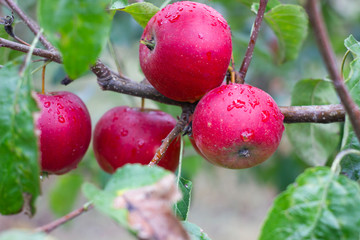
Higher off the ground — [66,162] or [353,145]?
[353,145]

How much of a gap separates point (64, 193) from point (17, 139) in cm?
131

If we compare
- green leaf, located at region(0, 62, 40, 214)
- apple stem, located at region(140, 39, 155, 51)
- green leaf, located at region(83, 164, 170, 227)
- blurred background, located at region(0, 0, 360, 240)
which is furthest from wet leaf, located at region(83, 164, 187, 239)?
blurred background, located at region(0, 0, 360, 240)

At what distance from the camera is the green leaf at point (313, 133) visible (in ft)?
3.57

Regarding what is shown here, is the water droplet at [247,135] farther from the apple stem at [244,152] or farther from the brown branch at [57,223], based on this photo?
the brown branch at [57,223]

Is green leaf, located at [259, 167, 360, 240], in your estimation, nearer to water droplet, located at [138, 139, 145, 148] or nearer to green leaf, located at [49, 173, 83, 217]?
water droplet, located at [138, 139, 145, 148]

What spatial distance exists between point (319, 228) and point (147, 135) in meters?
0.50

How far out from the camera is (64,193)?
Answer: 1.83m

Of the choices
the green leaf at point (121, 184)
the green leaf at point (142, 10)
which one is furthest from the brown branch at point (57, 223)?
the green leaf at point (142, 10)

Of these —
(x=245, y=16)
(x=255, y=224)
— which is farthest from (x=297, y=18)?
(x=255, y=224)

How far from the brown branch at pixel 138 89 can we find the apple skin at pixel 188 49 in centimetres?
11

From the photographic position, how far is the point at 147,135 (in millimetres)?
955

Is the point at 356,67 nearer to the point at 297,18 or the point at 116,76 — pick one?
the point at 297,18

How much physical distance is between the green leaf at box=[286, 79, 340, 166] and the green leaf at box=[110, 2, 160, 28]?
1.50 ft

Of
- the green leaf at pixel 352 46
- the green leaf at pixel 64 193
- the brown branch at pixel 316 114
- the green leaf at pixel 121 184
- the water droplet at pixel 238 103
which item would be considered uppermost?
the green leaf at pixel 352 46
